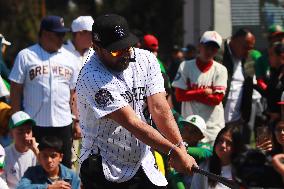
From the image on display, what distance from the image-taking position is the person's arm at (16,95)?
10.4 meters

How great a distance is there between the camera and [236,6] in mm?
14266

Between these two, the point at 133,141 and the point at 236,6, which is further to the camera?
the point at 236,6

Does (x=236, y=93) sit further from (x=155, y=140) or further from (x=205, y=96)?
(x=155, y=140)

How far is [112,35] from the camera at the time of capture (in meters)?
6.64

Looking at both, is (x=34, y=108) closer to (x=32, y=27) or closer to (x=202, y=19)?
(x=202, y=19)

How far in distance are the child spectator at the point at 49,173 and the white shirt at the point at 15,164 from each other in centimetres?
56

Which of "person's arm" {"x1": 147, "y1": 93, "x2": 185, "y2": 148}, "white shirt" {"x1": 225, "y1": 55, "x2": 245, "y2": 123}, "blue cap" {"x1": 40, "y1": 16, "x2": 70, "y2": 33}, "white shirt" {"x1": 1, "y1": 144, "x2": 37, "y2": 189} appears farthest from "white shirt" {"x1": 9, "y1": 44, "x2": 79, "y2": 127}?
"person's arm" {"x1": 147, "y1": 93, "x2": 185, "y2": 148}

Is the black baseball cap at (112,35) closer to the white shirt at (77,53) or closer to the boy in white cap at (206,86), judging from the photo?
the white shirt at (77,53)

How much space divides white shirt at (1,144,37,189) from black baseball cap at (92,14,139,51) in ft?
11.9

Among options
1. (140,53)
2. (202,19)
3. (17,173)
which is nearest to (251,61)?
(202,19)

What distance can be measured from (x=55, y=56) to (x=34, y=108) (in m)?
0.60

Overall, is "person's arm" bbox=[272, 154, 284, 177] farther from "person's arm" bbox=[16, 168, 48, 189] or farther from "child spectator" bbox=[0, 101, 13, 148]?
"child spectator" bbox=[0, 101, 13, 148]

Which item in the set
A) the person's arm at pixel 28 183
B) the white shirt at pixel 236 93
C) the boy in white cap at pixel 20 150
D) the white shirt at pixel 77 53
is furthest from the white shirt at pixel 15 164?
the white shirt at pixel 236 93

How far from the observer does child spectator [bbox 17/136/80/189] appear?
→ 9.19 metres
